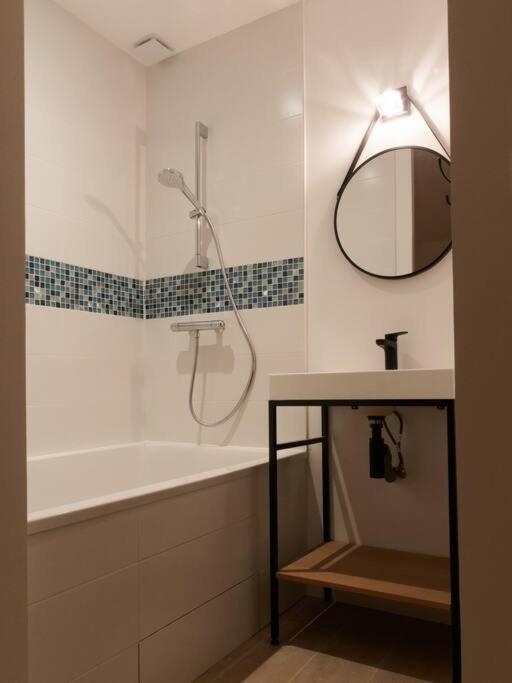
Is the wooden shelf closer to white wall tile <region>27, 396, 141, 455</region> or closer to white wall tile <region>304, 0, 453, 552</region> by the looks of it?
white wall tile <region>304, 0, 453, 552</region>

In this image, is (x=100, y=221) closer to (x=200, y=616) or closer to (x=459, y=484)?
(x=200, y=616)

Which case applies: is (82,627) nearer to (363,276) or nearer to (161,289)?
(363,276)

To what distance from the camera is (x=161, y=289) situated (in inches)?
112

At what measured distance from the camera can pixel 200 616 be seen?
170 cm

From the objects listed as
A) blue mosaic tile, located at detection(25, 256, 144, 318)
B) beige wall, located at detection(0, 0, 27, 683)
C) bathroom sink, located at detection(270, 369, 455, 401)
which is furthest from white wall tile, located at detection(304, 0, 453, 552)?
beige wall, located at detection(0, 0, 27, 683)

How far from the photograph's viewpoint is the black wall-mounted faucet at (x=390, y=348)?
2.05 m

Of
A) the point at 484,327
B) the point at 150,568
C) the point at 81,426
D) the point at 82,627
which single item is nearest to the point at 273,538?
the point at 150,568

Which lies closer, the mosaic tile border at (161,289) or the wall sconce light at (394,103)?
the wall sconce light at (394,103)

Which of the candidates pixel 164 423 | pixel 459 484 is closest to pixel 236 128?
pixel 164 423

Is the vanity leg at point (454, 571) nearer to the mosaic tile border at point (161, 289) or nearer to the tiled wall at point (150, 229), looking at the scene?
the tiled wall at point (150, 229)

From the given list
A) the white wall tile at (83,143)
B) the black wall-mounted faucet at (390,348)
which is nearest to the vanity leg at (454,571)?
the black wall-mounted faucet at (390,348)

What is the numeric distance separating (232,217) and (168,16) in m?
0.93

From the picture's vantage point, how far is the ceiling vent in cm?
269

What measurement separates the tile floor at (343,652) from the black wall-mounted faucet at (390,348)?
36.9 inches
